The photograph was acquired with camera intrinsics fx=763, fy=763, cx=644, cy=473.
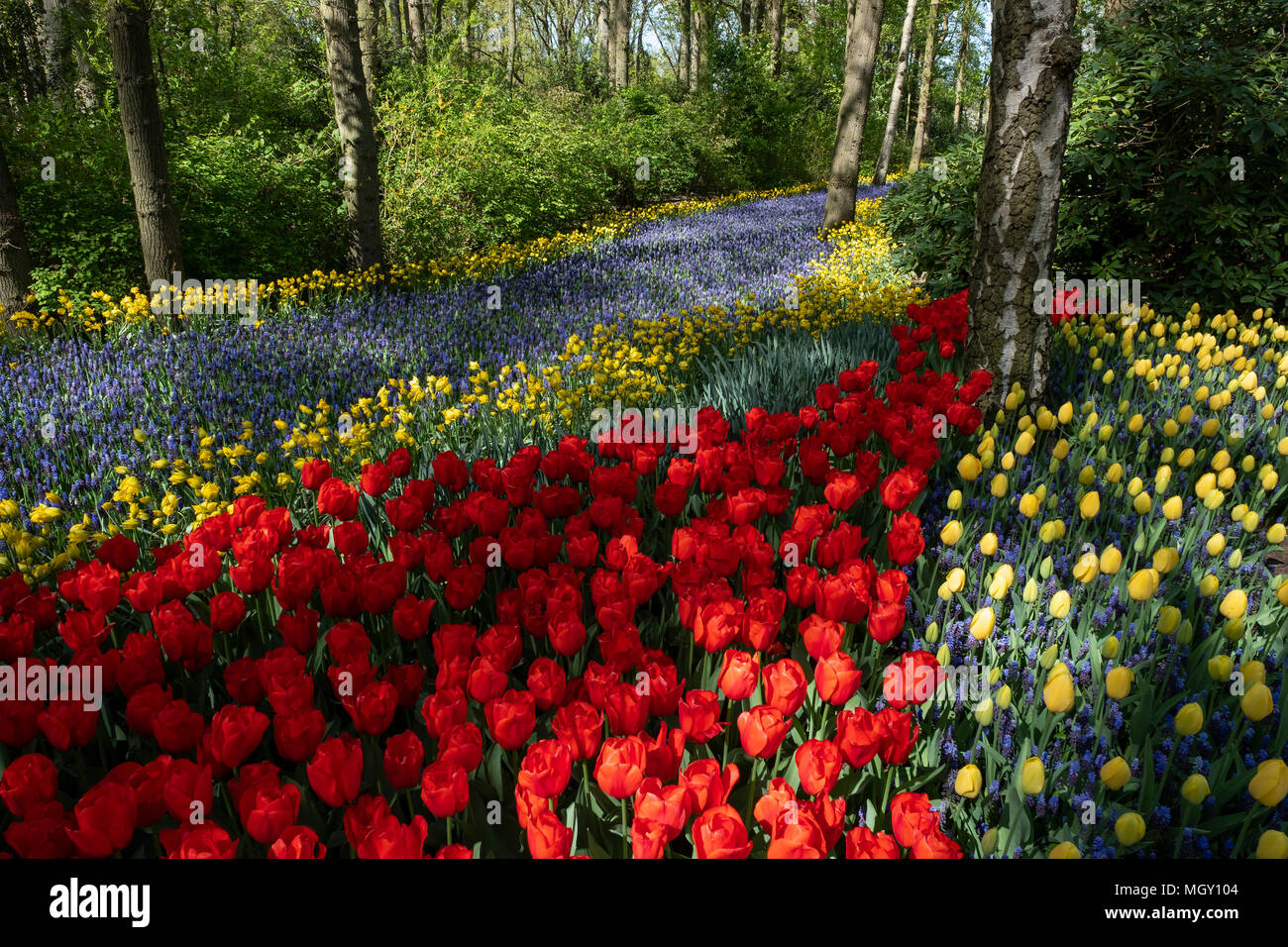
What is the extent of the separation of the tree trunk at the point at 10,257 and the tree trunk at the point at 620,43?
686 inches

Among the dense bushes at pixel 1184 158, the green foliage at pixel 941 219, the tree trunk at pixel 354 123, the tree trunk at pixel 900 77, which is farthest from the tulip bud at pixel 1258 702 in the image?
the tree trunk at pixel 900 77

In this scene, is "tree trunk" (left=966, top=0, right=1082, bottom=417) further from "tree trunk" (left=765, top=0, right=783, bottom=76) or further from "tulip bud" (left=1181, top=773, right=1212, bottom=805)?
"tree trunk" (left=765, top=0, right=783, bottom=76)

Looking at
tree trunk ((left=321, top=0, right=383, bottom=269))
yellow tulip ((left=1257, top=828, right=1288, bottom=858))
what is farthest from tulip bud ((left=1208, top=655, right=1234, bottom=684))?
tree trunk ((left=321, top=0, right=383, bottom=269))

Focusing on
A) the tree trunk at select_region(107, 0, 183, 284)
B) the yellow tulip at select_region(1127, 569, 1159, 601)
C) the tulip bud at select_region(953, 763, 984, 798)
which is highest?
the tree trunk at select_region(107, 0, 183, 284)

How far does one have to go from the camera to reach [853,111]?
13.0 meters

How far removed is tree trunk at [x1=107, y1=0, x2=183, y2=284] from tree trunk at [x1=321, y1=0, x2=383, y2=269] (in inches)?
71.9

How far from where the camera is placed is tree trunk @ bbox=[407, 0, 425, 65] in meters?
15.7

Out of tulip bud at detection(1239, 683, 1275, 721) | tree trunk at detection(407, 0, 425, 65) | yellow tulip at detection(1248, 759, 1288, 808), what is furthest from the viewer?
tree trunk at detection(407, 0, 425, 65)

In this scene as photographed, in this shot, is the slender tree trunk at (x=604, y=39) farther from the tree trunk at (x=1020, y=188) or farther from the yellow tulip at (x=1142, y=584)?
the yellow tulip at (x=1142, y=584)

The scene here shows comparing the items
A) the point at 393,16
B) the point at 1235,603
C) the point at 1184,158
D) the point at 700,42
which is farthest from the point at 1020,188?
the point at 700,42

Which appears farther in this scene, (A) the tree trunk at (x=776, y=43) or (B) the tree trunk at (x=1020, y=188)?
(A) the tree trunk at (x=776, y=43)

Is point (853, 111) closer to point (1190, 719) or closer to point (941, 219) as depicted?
point (941, 219)

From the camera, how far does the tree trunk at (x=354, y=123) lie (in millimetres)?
7680

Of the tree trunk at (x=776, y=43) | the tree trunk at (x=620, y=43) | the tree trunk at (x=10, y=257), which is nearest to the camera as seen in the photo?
the tree trunk at (x=10, y=257)
